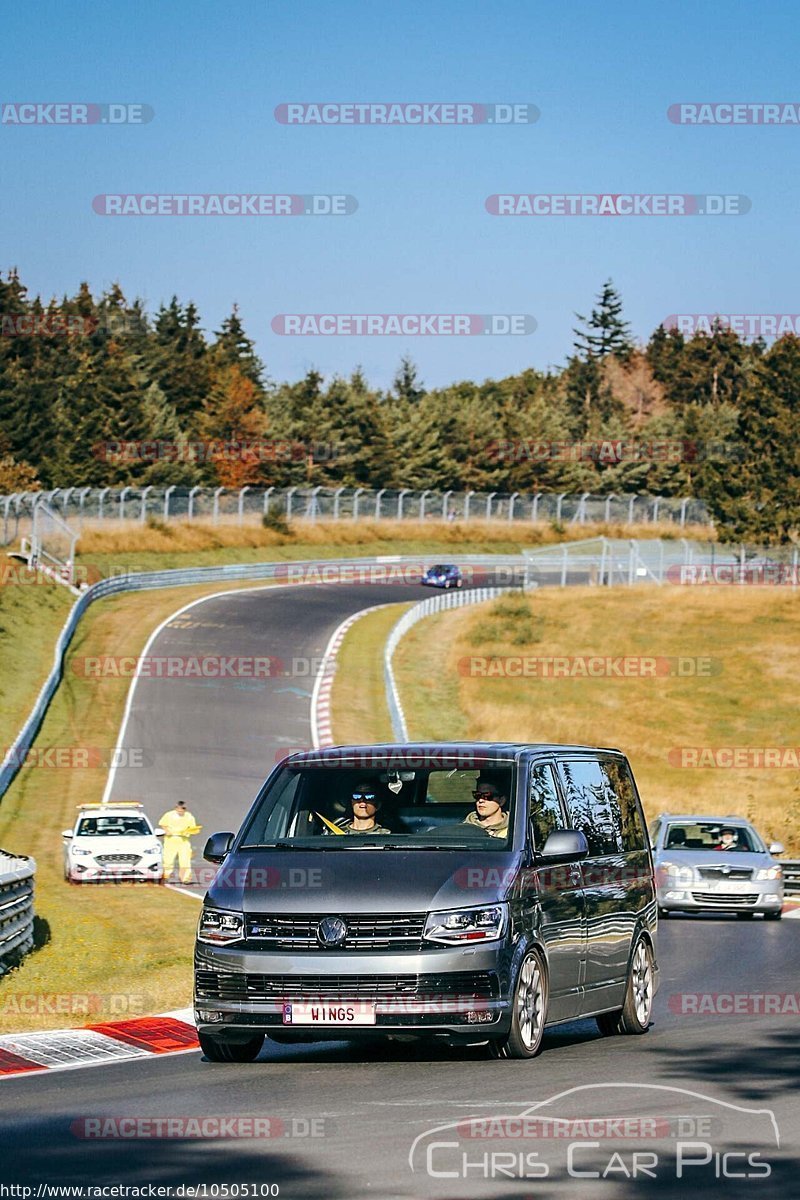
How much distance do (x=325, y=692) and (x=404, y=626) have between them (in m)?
13.3

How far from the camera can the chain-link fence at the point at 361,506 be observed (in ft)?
272

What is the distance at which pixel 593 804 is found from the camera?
13.0 m

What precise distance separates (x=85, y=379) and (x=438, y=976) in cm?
10655

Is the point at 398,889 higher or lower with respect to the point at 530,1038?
higher

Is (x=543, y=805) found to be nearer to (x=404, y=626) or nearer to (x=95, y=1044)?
(x=95, y=1044)

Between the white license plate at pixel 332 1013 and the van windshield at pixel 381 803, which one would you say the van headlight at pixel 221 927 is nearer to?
the white license plate at pixel 332 1013

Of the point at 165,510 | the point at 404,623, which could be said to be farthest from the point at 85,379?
the point at 404,623

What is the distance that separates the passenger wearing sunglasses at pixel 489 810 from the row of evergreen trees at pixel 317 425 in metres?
83.1

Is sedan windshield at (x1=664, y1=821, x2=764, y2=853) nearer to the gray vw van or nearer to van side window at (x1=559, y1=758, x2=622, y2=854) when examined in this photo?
van side window at (x1=559, y1=758, x2=622, y2=854)

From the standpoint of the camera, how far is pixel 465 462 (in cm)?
12781

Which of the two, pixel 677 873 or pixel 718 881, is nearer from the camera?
pixel 718 881

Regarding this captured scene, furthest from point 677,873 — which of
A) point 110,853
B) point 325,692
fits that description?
point 325,692

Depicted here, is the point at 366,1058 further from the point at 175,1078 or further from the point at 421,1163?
the point at 421,1163

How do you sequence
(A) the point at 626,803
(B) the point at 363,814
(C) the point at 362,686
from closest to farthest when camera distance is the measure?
(B) the point at 363,814 → (A) the point at 626,803 → (C) the point at 362,686
